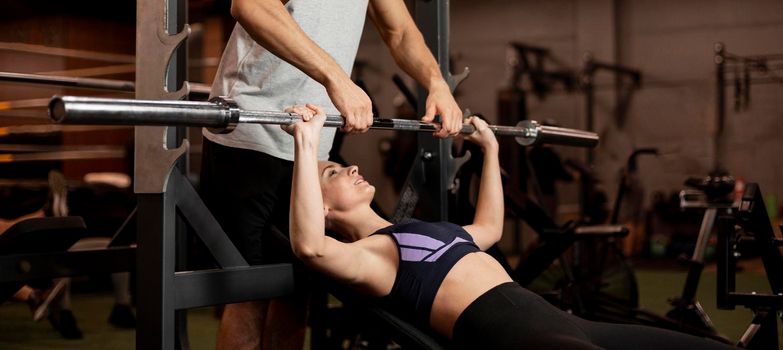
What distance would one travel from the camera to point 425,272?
188 centimetres

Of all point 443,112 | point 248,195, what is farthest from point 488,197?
point 248,195

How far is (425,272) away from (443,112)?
0.45 metres

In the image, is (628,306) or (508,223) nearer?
(628,306)

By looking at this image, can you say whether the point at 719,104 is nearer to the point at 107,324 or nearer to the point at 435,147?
the point at 107,324

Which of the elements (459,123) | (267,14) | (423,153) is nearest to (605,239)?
(423,153)

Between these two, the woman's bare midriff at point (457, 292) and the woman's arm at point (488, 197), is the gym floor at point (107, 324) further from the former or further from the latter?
the woman's bare midriff at point (457, 292)

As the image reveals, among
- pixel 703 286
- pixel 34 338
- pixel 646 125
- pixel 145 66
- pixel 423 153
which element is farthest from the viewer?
pixel 646 125

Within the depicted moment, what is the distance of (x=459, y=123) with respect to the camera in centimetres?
214

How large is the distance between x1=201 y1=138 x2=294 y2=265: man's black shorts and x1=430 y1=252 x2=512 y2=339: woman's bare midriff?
0.39 meters

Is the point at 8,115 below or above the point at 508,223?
above

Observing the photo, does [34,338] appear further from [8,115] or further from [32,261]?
[32,261]

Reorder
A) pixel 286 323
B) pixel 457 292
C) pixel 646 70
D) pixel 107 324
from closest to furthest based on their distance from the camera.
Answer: pixel 457 292, pixel 286 323, pixel 107 324, pixel 646 70

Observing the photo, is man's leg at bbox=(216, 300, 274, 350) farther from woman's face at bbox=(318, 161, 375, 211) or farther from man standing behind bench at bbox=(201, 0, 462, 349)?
woman's face at bbox=(318, 161, 375, 211)

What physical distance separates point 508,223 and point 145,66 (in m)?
7.26
